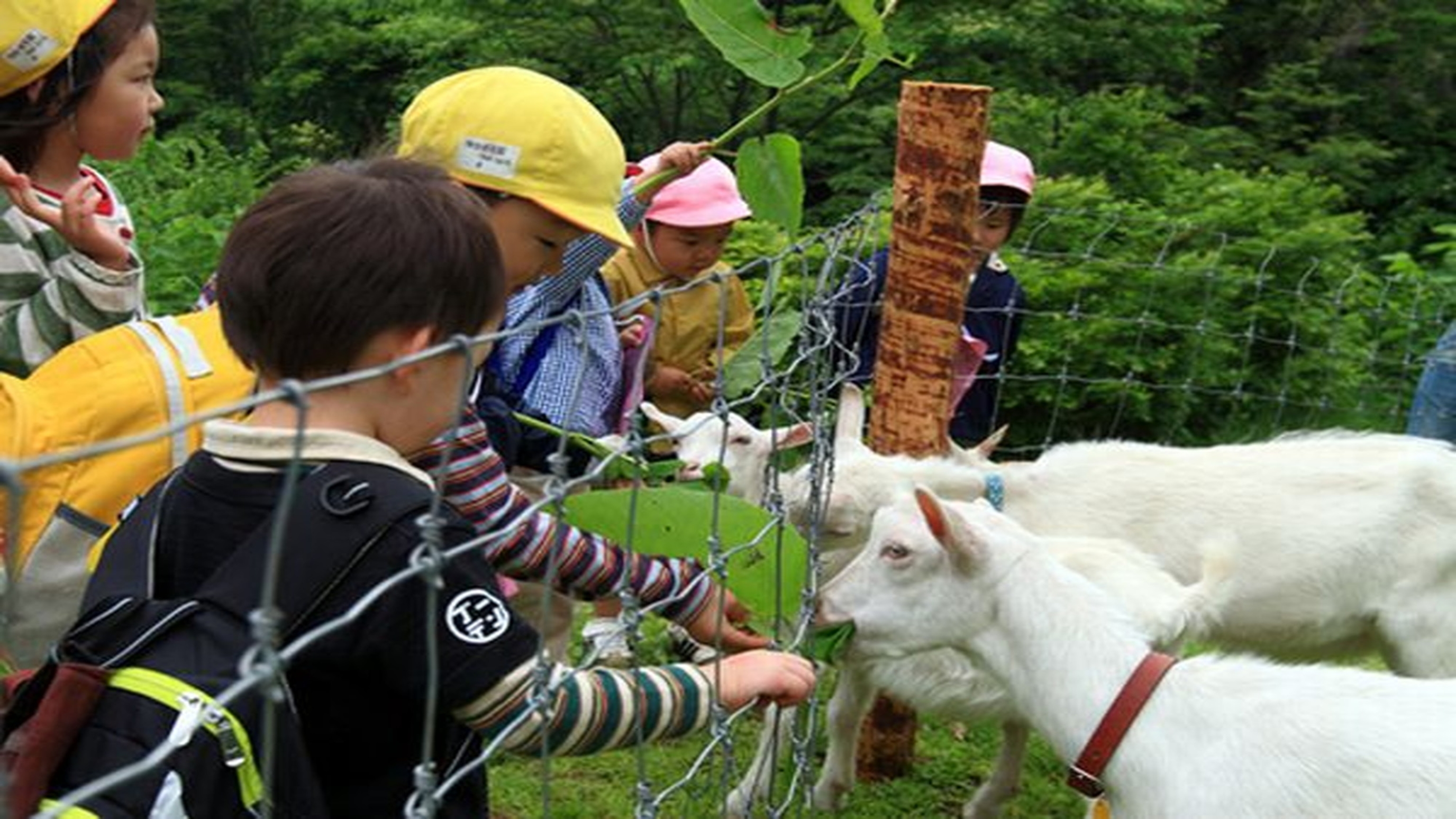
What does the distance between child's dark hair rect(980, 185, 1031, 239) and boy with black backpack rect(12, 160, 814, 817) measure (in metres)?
3.54

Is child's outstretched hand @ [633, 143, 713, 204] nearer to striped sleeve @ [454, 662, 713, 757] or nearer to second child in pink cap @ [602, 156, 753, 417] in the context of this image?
second child in pink cap @ [602, 156, 753, 417]

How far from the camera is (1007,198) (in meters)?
5.26

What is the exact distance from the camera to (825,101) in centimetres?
1171

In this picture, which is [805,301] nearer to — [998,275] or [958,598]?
[958,598]

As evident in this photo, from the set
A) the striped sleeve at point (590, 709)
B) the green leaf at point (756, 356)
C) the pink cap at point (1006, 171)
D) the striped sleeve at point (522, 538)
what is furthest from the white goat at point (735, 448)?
A: the striped sleeve at point (590, 709)

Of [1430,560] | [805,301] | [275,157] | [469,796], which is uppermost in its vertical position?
[805,301]

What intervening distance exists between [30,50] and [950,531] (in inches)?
77.0

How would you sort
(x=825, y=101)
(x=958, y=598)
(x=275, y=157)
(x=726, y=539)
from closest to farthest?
(x=726, y=539)
(x=958, y=598)
(x=825, y=101)
(x=275, y=157)

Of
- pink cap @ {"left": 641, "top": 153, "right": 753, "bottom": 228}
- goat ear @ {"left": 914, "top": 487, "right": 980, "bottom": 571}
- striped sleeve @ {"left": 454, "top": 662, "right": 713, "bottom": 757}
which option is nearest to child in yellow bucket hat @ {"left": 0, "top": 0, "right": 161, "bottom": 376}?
striped sleeve @ {"left": 454, "top": 662, "right": 713, "bottom": 757}

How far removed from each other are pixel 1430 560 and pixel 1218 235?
14.3 ft

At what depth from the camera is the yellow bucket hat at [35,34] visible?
8.25 ft

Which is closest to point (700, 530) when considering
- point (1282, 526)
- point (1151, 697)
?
point (1151, 697)

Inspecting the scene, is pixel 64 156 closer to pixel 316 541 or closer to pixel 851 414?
pixel 316 541

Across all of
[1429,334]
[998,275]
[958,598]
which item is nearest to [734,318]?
[998,275]
